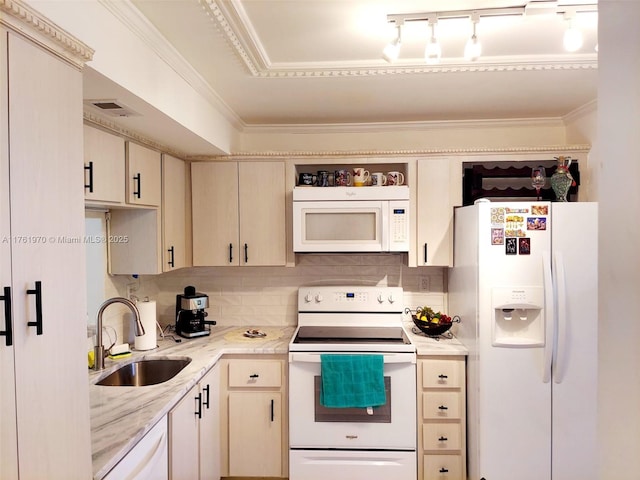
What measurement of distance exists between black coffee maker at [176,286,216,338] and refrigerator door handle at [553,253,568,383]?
2.11 m

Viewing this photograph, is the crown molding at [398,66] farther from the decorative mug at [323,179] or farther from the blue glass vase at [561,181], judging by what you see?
the decorative mug at [323,179]

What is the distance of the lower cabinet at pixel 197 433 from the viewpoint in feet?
5.82

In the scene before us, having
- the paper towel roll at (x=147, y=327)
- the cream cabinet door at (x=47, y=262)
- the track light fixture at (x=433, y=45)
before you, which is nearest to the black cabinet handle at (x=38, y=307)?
the cream cabinet door at (x=47, y=262)

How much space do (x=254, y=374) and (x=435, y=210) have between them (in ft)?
5.06

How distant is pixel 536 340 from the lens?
2.22 m

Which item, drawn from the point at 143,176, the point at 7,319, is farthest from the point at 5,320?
the point at 143,176

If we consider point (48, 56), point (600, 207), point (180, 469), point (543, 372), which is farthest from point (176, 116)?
point (543, 372)

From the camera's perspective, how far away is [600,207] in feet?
1.83

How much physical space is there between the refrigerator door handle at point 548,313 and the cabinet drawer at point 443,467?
2.45ft

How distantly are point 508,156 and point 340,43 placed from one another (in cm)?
147

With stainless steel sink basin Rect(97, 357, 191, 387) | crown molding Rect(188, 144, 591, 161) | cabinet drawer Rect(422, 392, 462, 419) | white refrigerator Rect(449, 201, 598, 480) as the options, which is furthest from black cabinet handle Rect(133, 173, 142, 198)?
cabinet drawer Rect(422, 392, 462, 419)

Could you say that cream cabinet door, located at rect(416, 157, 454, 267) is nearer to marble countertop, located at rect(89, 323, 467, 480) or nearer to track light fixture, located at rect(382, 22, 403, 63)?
marble countertop, located at rect(89, 323, 467, 480)

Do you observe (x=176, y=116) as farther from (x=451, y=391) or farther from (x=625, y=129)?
(x=451, y=391)

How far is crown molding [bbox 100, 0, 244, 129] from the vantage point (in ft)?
4.50
